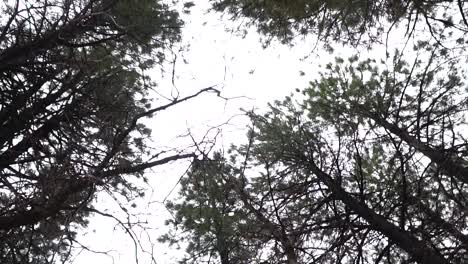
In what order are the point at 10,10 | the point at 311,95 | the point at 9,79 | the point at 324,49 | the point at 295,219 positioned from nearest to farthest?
the point at 295,219 → the point at 9,79 → the point at 10,10 → the point at 324,49 → the point at 311,95

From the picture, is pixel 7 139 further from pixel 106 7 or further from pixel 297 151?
pixel 297 151

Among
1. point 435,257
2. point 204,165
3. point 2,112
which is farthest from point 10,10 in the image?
point 435,257

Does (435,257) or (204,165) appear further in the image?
(435,257)

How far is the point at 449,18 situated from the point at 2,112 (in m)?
5.72

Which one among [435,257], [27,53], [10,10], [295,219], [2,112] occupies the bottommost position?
[435,257]

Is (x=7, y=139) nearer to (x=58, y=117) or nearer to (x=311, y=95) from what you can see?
(x=58, y=117)

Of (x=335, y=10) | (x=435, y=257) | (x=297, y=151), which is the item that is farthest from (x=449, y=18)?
(x=435, y=257)

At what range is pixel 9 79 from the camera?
4801 mm

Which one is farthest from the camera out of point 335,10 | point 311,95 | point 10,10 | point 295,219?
point 311,95

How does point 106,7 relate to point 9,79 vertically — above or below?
above

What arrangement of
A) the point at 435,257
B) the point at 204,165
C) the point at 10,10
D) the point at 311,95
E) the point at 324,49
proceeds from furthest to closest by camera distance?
1. the point at 311,95
2. the point at 324,49
3. the point at 10,10
4. the point at 435,257
5. the point at 204,165

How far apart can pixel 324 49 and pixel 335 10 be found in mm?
618

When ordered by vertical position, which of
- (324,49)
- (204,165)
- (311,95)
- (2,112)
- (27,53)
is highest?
(311,95)

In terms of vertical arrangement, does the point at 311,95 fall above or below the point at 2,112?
above
